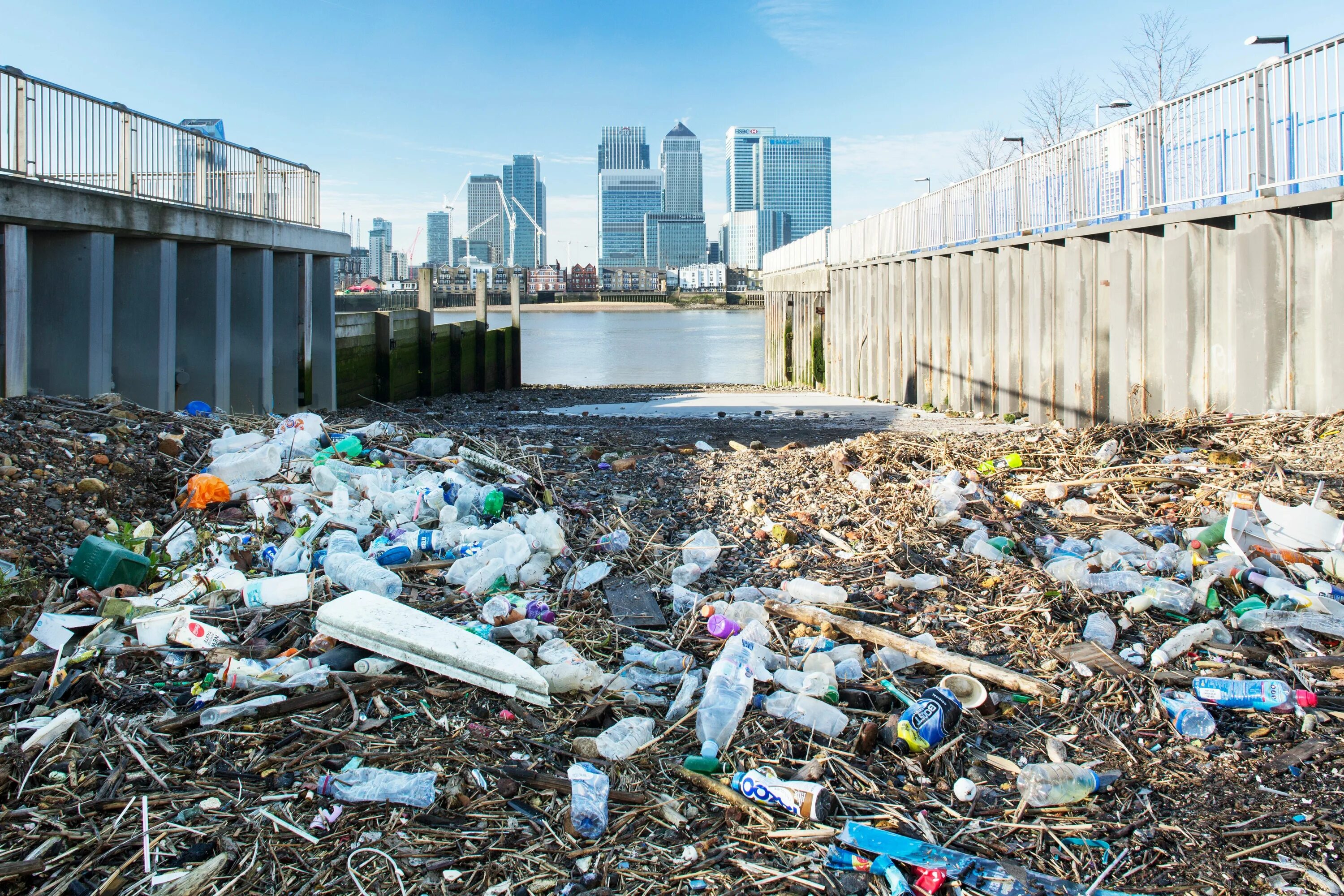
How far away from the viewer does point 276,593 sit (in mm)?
5074

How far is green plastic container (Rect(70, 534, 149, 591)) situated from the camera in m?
5.20

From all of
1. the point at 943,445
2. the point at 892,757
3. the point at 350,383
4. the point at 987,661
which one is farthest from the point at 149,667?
the point at 350,383

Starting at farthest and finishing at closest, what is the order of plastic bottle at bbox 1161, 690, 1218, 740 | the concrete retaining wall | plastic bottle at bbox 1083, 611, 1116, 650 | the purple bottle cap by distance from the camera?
1. the concrete retaining wall
2. the purple bottle cap
3. plastic bottle at bbox 1083, 611, 1116, 650
4. plastic bottle at bbox 1161, 690, 1218, 740

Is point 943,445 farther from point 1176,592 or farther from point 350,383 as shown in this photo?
point 350,383

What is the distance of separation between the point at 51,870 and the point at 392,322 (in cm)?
1880

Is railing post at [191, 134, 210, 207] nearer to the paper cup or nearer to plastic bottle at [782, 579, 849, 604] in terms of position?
plastic bottle at [782, 579, 849, 604]

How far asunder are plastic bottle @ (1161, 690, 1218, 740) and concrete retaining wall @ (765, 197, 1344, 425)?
5.64 m

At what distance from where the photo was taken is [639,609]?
5332 mm

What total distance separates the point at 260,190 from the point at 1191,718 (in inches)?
564

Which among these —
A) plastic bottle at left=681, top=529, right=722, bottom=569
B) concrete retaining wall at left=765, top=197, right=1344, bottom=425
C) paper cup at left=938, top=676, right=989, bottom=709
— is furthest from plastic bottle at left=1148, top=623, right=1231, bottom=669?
concrete retaining wall at left=765, top=197, right=1344, bottom=425

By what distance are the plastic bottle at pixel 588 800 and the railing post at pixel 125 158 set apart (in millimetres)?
10945

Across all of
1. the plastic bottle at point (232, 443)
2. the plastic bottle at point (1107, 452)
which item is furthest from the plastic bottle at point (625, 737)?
the plastic bottle at point (1107, 452)

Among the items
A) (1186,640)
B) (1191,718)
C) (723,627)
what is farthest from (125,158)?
(1191,718)

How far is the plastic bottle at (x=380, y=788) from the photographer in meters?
3.47
